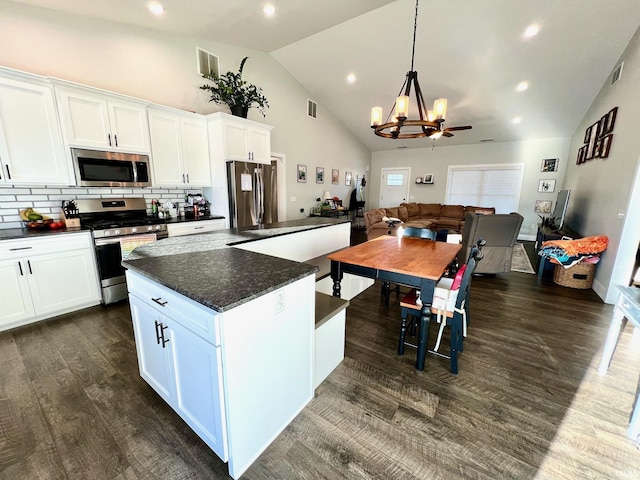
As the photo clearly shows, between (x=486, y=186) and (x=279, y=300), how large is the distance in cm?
828

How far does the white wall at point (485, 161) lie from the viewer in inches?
266

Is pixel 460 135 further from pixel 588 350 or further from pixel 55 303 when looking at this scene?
pixel 55 303

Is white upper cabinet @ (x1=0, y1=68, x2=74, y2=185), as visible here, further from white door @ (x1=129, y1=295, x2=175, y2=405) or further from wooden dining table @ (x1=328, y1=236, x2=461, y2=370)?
wooden dining table @ (x1=328, y1=236, x2=461, y2=370)

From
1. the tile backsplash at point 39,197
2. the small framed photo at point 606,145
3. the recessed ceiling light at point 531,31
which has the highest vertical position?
the recessed ceiling light at point 531,31

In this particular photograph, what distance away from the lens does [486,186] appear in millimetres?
7531

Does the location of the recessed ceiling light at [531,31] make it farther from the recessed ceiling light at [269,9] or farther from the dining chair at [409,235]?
the recessed ceiling light at [269,9]

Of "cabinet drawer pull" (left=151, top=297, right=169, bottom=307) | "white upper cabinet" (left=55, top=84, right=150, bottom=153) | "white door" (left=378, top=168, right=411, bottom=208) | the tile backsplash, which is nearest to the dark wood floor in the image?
"cabinet drawer pull" (left=151, top=297, right=169, bottom=307)

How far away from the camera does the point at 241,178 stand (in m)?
3.95

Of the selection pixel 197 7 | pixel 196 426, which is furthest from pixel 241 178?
pixel 196 426

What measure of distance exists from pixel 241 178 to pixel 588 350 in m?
4.38

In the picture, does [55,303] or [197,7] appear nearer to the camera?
[55,303]

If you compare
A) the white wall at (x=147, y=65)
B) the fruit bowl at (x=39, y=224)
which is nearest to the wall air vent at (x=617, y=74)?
the white wall at (x=147, y=65)

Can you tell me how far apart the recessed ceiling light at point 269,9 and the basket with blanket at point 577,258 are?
199 inches

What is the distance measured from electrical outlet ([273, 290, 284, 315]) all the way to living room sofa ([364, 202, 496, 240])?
483 cm
